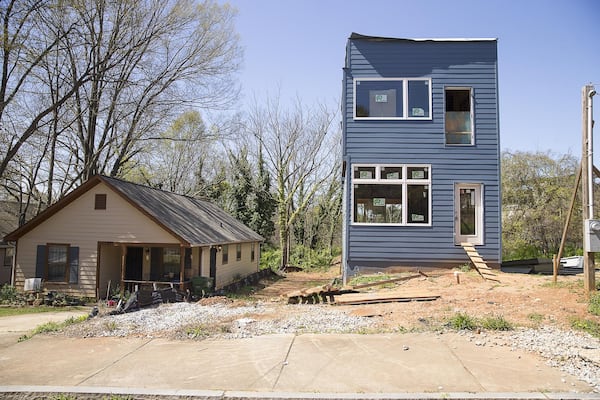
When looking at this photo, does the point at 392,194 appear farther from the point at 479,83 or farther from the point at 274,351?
the point at 274,351

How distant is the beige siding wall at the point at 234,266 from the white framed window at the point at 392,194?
7.42 m

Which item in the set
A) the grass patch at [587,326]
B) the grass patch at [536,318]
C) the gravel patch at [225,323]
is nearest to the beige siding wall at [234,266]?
the gravel patch at [225,323]

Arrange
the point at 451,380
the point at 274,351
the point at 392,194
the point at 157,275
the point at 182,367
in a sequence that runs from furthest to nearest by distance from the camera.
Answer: the point at 157,275 < the point at 392,194 < the point at 274,351 < the point at 182,367 < the point at 451,380

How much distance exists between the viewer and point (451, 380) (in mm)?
5184

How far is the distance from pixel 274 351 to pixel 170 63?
16.9m

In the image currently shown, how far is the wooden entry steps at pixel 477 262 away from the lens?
11920mm

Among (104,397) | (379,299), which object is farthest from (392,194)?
(104,397)

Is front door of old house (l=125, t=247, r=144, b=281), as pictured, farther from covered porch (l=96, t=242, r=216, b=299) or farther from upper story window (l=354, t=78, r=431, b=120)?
upper story window (l=354, t=78, r=431, b=120)

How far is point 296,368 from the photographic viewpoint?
5.74m

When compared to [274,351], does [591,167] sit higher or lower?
higher

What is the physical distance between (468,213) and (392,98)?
4379 mm

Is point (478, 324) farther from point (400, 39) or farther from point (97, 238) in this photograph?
point (97, 238)

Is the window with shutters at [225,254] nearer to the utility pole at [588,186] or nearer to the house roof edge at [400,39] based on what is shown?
the house roof edge at [400,39]

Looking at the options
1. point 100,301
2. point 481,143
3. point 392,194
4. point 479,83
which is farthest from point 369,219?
point 100,301
